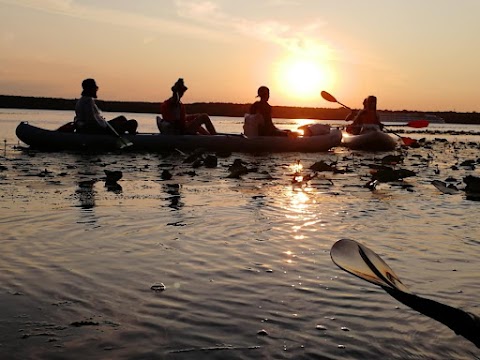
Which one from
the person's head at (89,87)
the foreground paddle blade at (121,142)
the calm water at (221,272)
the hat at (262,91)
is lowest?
the calm water at (221,272)

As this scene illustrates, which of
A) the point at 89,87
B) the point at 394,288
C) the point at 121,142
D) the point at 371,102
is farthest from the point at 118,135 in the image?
the point at 394,288

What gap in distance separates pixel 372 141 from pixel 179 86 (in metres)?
8.29

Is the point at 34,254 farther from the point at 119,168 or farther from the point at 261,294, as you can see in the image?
the point at 119,168

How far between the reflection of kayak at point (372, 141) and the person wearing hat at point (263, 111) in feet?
14.7

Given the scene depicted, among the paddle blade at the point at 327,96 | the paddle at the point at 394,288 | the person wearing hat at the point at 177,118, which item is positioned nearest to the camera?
the paddle at the point at 394,288

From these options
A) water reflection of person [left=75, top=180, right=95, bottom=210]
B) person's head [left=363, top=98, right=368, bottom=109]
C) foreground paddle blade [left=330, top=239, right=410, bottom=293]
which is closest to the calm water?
water reflection of person [left=75, top=180, right=95, bottom=210]

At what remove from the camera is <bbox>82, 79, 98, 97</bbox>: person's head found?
18641mm

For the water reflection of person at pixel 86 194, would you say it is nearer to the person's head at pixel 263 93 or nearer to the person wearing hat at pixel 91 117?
the person wearing hat at pixel 91 117

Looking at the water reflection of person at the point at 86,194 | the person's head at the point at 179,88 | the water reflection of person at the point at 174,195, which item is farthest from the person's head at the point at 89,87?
the water reflection of person at the point at 174,195

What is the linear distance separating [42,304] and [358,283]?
233cm

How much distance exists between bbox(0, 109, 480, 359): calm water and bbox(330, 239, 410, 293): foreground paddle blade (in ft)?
1.36

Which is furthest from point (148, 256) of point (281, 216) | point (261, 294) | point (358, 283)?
point (281, 216)

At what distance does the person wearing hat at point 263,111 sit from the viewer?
67.7 ft

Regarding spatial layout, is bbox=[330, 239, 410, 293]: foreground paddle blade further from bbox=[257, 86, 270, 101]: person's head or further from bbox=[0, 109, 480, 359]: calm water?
bbox=[257, 86, 270, 101]: person's head
